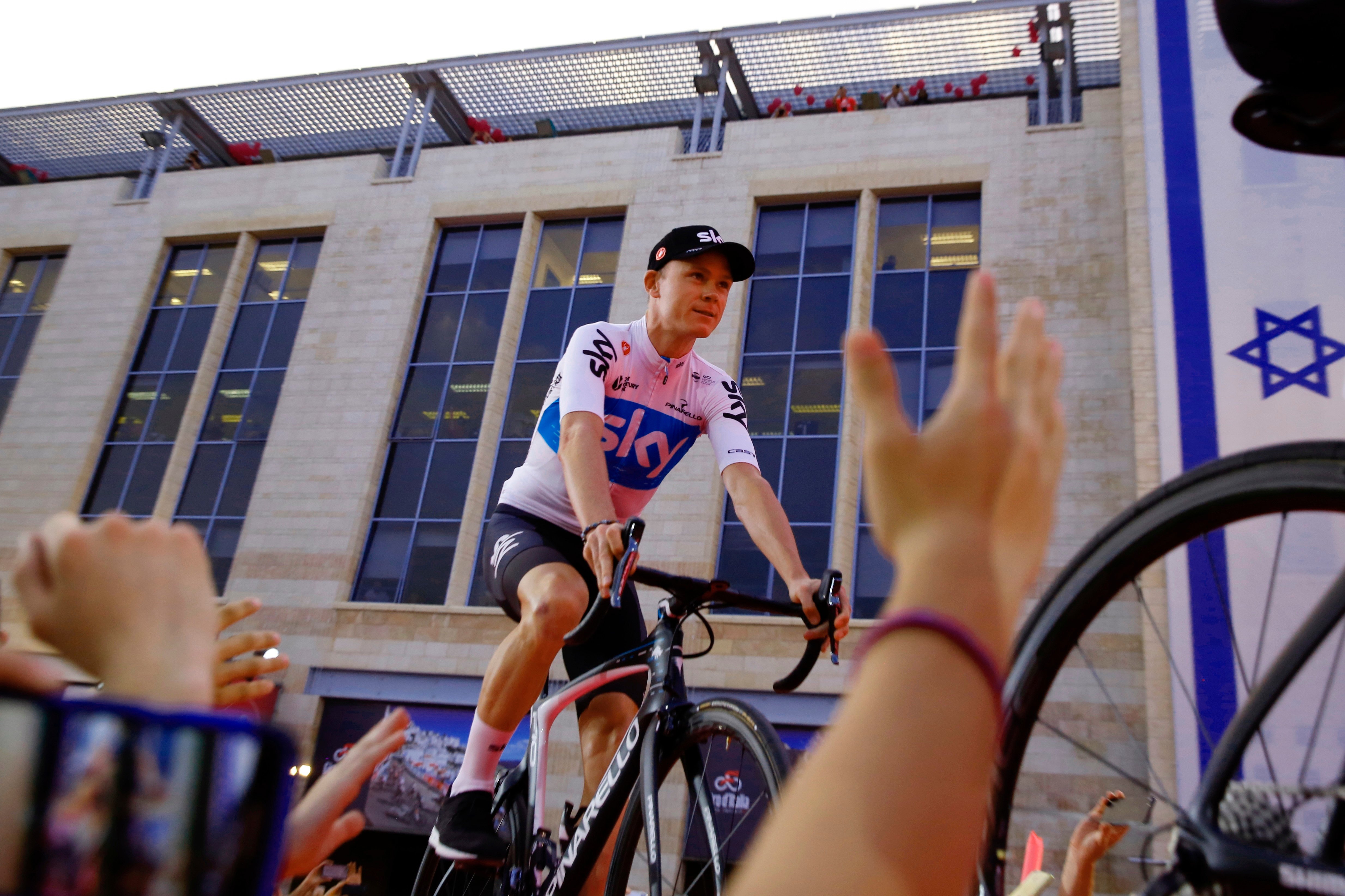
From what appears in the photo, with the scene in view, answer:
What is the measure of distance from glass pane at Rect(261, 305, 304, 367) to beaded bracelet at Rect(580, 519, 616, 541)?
18577 millimetres

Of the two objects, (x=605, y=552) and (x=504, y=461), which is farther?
(x=504, y=461)

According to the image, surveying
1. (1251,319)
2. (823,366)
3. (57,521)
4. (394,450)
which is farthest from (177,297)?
(57,521)

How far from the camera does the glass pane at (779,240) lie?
57.5 ft

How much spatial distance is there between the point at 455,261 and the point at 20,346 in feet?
36.6

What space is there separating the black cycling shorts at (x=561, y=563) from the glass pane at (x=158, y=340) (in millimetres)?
19978

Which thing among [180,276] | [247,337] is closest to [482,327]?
[247,337]

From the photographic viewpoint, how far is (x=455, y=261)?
64.0ft

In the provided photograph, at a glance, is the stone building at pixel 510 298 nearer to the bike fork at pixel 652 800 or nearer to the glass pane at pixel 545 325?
the glass pane at pixel 545 325

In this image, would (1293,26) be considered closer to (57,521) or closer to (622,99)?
(57,521)

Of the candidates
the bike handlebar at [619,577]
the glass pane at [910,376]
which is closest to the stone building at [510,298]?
the glass pane at [910,376]

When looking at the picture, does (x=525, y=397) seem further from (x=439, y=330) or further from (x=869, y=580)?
(x=869, y=580)

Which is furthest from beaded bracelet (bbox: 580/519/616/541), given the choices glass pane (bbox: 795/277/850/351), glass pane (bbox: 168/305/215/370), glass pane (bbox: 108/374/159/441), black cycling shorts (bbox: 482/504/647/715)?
glass pane (bbox: 108/374/159/441)

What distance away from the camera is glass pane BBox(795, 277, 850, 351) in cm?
1675

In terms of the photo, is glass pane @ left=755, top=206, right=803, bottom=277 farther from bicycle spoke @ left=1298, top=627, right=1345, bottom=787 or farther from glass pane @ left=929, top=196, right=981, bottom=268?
bicycle spoke @ left=1298, top=627, right=1345, bottom=787
